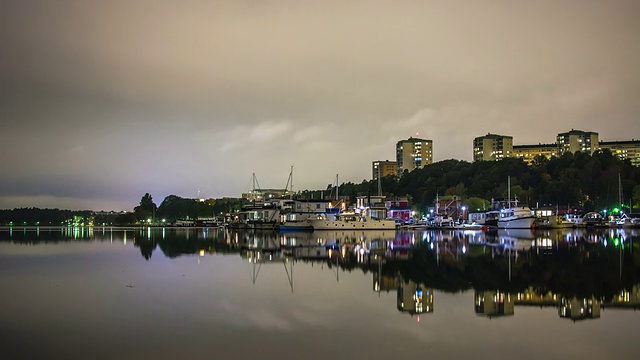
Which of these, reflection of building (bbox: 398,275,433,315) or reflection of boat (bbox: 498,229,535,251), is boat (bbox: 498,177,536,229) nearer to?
reflection of boat (bbox: 498,229,535,251)

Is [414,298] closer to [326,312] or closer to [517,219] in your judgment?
[326,312]

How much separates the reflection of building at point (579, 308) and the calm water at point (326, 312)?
29 millimetres

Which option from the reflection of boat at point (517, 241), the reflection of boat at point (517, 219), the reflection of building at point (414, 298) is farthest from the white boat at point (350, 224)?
the reflection of building at point (414, 298)

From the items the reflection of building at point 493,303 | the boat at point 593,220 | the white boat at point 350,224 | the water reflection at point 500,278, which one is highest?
the reflection of building at point 493,303

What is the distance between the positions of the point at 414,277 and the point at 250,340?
11.0m

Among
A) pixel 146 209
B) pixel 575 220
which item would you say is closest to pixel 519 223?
pixel 575 220

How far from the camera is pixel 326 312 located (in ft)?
48.3

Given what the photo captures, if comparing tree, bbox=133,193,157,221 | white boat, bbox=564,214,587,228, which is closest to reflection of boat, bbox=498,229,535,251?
white boat, bbox=564,214,587,228

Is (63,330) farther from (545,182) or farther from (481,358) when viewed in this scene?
(545,182)

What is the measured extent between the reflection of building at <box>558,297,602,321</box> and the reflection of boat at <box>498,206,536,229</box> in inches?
2814

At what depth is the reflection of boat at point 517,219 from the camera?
8400 centimetres

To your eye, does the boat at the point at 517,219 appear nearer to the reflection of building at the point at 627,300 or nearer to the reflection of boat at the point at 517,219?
the reflection of boat at the point at 517,219

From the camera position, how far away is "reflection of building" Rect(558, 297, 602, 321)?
13.7 metres

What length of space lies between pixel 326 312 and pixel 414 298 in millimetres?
3182
